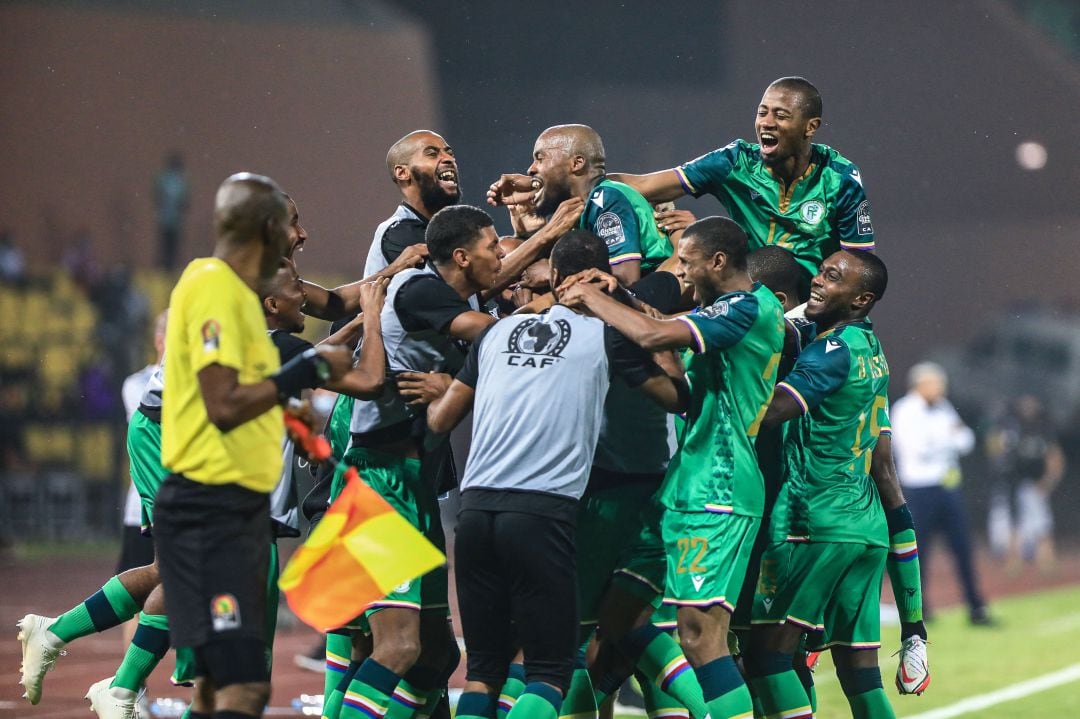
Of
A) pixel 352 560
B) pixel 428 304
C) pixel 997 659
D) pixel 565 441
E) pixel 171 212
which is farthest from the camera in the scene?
pixel 171 212

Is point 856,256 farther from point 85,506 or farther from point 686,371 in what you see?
point 85,506

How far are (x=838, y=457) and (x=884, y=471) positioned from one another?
31.2 inches

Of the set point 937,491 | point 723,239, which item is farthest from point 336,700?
point 937,491

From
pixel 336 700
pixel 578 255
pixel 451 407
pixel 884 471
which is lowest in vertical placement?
pixel 336 700

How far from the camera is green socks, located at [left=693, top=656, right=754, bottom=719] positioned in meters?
5.41

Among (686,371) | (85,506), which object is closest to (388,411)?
(686,371)

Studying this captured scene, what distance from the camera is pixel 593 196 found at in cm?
629

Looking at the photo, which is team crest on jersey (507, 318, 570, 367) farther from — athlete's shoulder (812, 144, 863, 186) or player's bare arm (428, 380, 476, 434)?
athlete's shoulder (812, 144, 863, 186)

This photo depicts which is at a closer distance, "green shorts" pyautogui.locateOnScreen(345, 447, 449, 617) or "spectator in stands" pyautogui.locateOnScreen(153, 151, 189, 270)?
"green shorts" pyautogui.locateOnScreen(345, 447, 449, 617)

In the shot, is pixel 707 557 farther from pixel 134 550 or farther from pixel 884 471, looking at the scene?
pixel 134 550

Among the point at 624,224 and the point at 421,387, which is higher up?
the point at 624,224

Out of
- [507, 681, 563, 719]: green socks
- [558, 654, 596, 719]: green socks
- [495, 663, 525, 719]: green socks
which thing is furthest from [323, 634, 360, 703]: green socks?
[507, 681, 563, 719]: green socks

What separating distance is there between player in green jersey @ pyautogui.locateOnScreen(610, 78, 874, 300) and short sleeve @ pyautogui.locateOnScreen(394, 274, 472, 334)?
1.33m

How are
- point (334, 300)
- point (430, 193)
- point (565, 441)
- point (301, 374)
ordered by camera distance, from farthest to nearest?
point (430, 193) < point (334, 300) < point (565, 441) < point (301, 374)
